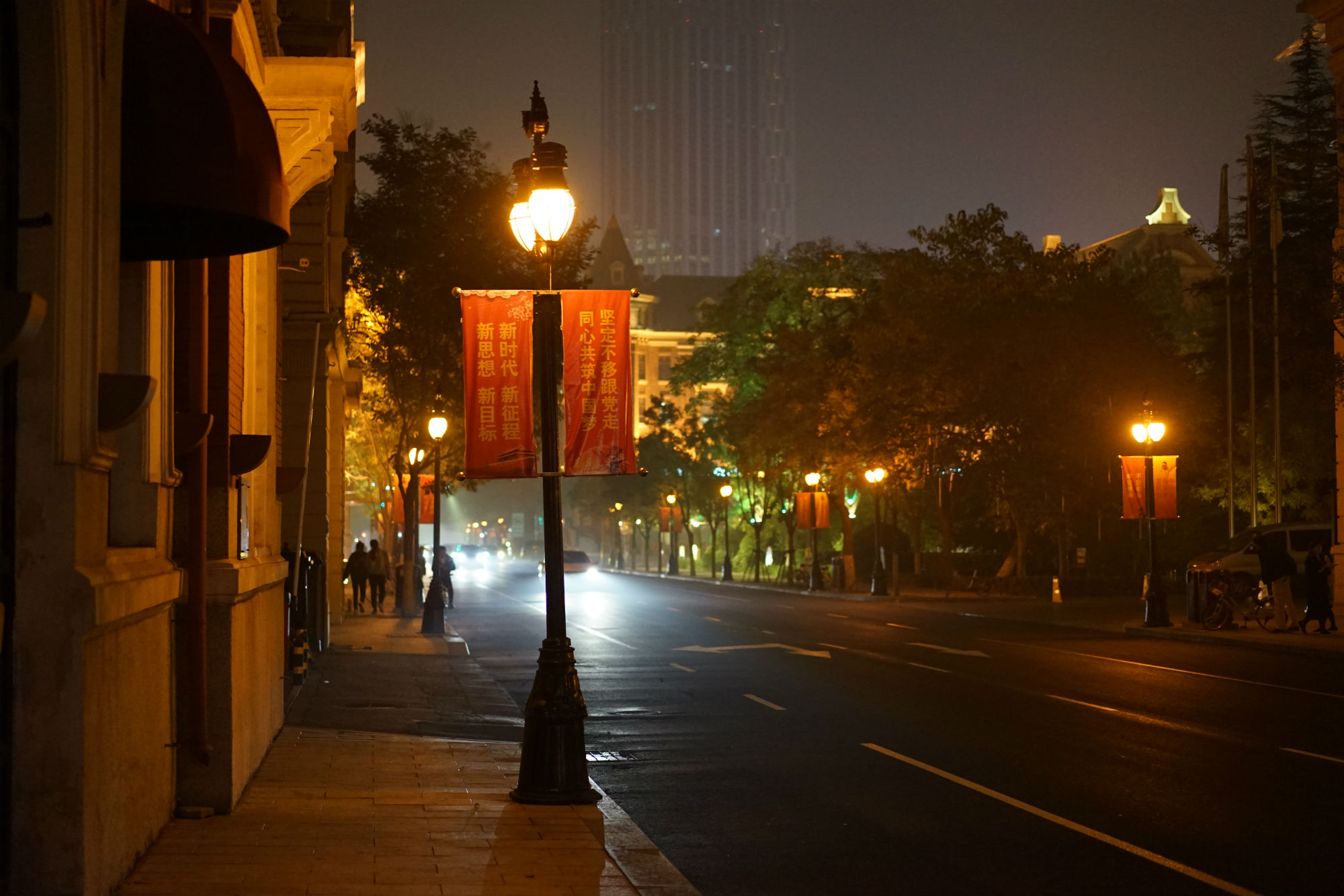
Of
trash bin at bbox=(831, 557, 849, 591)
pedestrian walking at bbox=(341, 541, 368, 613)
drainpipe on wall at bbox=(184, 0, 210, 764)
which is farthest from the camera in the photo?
trash bin at bbox=(831, 557, 849, 591)

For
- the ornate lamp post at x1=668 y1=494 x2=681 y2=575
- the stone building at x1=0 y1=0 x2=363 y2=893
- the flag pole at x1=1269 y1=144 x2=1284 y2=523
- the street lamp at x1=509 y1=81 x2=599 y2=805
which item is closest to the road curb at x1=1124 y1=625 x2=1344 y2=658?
the flag pole at x1=1269 y1=144 x2=1284 y2=523

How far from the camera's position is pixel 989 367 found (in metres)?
45.4

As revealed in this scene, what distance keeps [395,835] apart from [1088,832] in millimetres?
4468

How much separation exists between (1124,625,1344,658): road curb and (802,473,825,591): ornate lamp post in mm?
23664

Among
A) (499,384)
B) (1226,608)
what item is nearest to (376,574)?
(1226,608)

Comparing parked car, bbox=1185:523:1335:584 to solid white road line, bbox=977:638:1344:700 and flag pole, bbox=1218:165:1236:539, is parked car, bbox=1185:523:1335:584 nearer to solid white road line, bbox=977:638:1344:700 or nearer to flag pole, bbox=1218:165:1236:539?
flag pole, bbox=1218:165:1236:539

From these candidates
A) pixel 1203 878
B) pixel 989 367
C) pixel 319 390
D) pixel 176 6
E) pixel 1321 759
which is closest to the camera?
pixel 1203 878

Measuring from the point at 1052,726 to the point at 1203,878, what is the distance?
667 cm

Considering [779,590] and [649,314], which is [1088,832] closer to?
[779,590]

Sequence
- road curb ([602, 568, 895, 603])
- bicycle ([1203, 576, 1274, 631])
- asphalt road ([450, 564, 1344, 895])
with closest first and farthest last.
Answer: asphalt road ([450, 564, 1344, 895]) < bicycle ([1203, 576, 1274, 631]) < road curb ([602, 568, 895, 603])

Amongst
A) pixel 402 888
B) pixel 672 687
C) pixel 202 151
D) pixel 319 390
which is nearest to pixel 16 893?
pixel 402 888

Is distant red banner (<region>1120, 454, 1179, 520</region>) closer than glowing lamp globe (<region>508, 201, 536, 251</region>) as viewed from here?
No

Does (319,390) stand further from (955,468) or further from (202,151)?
(955,468)

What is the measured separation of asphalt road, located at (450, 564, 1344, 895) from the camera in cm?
865
